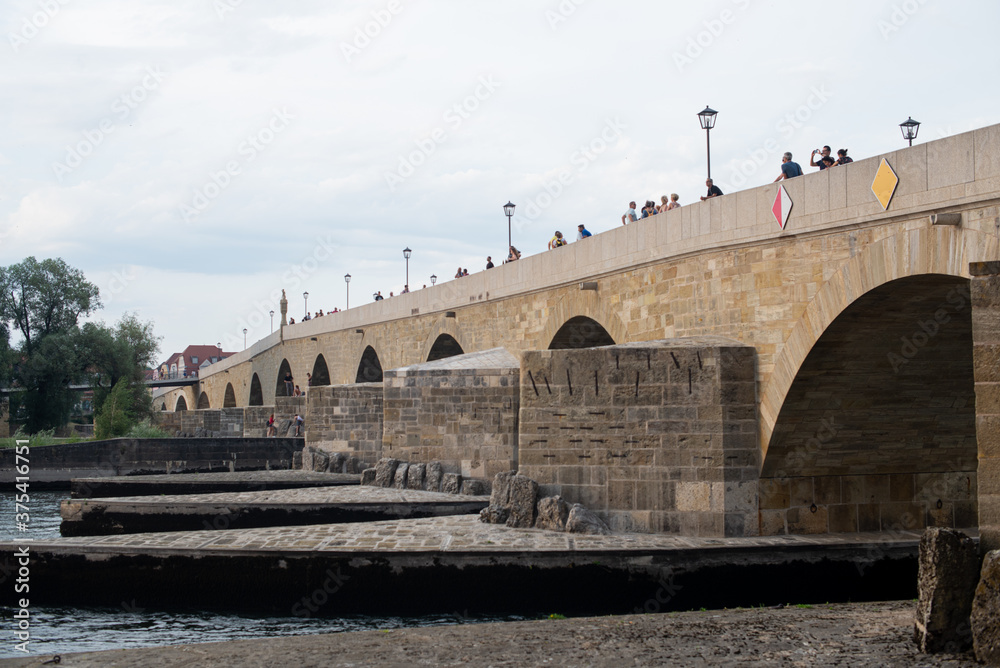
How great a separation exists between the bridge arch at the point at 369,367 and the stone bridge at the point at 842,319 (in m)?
14.4

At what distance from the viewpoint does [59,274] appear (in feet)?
111

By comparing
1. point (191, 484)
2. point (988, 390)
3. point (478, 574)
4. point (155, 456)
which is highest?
point (988, 390)

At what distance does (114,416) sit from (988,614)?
30.1 meters

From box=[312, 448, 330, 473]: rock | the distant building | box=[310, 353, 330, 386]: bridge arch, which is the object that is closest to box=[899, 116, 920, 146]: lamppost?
box=[312, 448, 330, 473]: rock

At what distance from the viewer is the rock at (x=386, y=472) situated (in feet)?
56.4

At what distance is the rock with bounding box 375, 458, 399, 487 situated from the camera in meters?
17.2

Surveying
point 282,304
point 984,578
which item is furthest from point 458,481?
point 282,304

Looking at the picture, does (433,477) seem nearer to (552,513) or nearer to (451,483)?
(451,483)

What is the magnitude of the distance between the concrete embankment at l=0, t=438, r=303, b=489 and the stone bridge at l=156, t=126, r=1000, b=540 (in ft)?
47.6

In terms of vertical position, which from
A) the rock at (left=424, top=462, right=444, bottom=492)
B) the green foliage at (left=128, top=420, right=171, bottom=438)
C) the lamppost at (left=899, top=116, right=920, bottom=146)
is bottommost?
the rock at (left=424, top=462, right=444, bottom=492)

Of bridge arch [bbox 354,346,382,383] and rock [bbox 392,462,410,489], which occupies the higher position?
bridge arch [bbox 354,346,382,383]

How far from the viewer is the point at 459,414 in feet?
51.7

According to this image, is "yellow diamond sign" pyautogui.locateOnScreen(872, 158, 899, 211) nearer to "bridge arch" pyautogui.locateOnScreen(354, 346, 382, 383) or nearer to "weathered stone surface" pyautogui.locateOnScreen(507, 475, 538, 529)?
"weathered stone surface" pyautogui.locateOnScreen(507, 475, 538, 529)

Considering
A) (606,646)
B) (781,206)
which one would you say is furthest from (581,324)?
(606,646)
